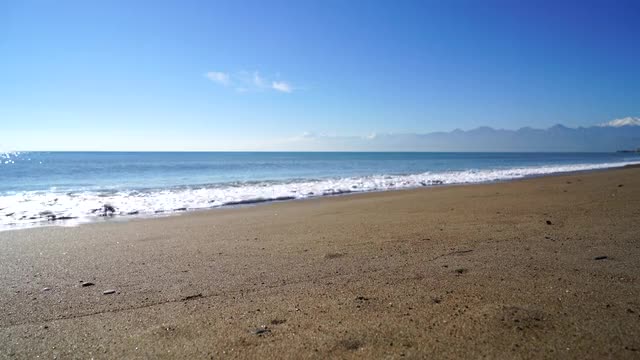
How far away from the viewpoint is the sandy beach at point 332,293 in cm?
288

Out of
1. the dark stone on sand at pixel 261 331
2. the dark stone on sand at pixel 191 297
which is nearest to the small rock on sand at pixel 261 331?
the dark stone on sand at pixel 261 331

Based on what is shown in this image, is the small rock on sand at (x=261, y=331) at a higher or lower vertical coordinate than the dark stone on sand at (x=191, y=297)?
higher

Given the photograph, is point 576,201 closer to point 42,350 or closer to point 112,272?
point 112,272

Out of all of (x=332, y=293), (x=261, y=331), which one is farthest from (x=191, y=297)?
(x=332, y=293)

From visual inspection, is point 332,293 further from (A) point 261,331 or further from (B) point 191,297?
(B) point 191,297

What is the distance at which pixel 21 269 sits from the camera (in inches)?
199

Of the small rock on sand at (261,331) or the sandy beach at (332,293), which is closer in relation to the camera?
the sandy beach at (332,293)

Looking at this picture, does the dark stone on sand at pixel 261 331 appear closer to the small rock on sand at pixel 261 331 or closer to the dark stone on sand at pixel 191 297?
the small rock on sand at pixel 261 331

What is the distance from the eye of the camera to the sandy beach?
9.43ft

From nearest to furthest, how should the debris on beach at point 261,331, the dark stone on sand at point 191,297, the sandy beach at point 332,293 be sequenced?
the sandy beach at point 332,293, the debris on beach at point 261,331, the dark stone on sand at point 191,297

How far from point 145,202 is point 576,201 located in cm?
1374

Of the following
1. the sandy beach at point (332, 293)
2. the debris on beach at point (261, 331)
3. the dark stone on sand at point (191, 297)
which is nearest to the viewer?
the sandy beach at point (332, 293)

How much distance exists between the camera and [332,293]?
3904 millimetres

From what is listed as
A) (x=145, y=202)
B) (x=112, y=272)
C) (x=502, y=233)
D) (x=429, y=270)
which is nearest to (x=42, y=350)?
(x=112, y=272)
